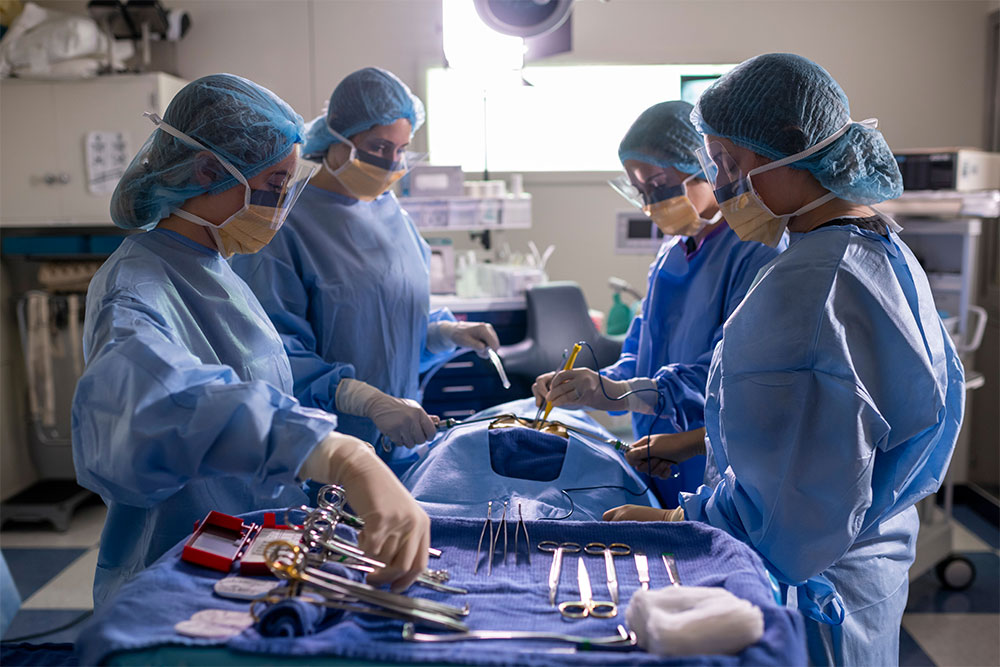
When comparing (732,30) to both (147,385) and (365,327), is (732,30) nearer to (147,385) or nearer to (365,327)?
(365,327)

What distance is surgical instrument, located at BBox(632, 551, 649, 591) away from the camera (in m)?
1.05

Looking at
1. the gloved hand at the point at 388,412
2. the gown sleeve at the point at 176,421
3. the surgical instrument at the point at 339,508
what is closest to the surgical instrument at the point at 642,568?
the surgical instrument at the point at 339,508

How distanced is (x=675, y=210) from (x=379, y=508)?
112 cm

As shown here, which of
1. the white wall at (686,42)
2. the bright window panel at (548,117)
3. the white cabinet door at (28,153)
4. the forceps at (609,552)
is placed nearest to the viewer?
the forceps at (609,552)

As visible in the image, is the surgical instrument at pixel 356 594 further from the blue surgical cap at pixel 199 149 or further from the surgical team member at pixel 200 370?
the blue surgical cap at pixel 199 149

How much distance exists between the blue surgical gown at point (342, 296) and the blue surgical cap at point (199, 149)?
1.66ft

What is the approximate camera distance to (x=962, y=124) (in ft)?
13.6

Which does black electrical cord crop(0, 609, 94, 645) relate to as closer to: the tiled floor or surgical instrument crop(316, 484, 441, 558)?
the tiled floor

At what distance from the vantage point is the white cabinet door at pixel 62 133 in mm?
3652

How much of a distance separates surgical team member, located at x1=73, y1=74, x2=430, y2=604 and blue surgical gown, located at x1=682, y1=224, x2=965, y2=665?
50cm

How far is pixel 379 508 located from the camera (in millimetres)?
992

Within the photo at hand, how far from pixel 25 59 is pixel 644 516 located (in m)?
3.50

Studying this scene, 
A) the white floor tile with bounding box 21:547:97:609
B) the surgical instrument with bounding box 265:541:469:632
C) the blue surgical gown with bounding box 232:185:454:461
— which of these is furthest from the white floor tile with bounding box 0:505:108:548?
the surgical instrument with bounding box 265:541:469:632

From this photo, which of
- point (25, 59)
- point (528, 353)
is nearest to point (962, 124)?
point (528, 353)
